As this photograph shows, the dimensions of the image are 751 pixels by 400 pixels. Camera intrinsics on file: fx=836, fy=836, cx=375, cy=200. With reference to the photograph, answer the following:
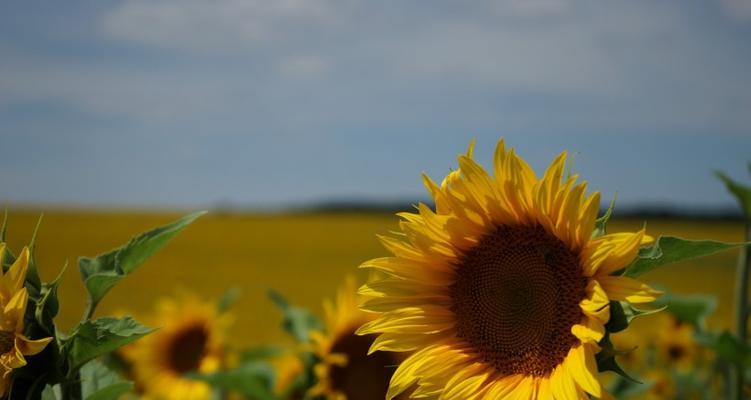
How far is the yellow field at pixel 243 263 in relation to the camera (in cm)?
1854

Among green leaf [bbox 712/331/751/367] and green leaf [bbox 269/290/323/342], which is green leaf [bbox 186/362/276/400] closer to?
green leaf [bbox 269/290/323/342]

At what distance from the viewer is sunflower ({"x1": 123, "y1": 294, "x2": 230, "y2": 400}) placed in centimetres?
541

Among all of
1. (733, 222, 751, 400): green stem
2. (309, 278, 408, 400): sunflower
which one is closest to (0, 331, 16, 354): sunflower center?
(309, 278, 408, 400): sunflower

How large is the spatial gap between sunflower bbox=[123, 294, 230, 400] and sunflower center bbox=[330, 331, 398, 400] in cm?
179

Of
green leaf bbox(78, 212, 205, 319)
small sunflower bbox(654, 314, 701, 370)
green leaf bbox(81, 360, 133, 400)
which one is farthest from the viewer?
small sunflower bbox(654, 314, 701, 370)

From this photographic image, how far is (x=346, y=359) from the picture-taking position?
3688 mm

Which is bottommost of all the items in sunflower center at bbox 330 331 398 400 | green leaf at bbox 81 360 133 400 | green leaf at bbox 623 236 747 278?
sunflower center at bbox 330 331 398 400

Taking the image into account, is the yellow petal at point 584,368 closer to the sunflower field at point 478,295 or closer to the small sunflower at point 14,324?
the sunflower field at point 478,295

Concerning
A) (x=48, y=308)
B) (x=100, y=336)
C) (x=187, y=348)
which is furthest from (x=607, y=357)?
(x=187, y=348)

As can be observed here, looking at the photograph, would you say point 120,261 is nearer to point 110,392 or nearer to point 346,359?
point 110,392

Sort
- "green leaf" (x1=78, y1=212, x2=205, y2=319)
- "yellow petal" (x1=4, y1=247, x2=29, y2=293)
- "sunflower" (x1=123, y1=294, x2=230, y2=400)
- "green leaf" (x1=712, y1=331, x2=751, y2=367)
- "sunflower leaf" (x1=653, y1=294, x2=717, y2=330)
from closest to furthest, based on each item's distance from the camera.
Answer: "yellow petal" (x1=4, y1=247, x2=29, y2=293) < "green leaf" (x1=78, y1=212, x2=205, y2=319) < "green leaf" (x1=712, y1=331, x2=751, y2=367) < "sunflower leaf" (x1=653, y1=294, x2=717, y2=330) < "sunflower" (x1=123, y1=294, x2=230, y2=400)

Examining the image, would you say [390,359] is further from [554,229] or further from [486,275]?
[554,229]

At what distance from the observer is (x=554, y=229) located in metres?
2.12

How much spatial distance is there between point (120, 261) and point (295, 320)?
1.64 meters
